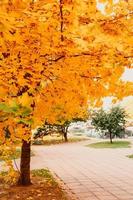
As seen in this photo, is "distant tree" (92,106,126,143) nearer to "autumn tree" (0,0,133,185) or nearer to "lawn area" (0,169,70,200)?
"lawn area" (0,169,70,200)

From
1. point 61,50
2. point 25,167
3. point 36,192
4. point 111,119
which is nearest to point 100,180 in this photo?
point 25,167

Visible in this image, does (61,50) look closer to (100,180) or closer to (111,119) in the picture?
(100,180)

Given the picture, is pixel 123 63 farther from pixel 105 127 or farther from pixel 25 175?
pixel 105 127

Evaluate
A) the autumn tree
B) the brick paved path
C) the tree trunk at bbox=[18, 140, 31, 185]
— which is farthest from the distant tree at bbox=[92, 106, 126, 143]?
the autumn tree

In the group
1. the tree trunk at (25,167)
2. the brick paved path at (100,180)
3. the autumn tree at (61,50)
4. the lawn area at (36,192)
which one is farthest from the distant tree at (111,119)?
the autumn tree at (61,50)

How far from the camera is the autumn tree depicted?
12.2 feet

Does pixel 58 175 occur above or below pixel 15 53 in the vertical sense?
below

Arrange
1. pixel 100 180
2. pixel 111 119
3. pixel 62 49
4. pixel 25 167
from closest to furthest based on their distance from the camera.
Answer: pixel 62 49, pixel 25 167, pixel 100 180, pixel 111 119

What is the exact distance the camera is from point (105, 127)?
3500cm

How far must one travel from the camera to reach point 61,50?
4.12 m

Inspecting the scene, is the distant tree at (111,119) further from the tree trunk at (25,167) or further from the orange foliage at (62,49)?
the orange foliage at (62,49)

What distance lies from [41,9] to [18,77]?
0.77 meters

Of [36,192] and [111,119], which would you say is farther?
[111,119]

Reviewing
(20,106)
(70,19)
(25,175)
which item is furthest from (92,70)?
(25,175)
